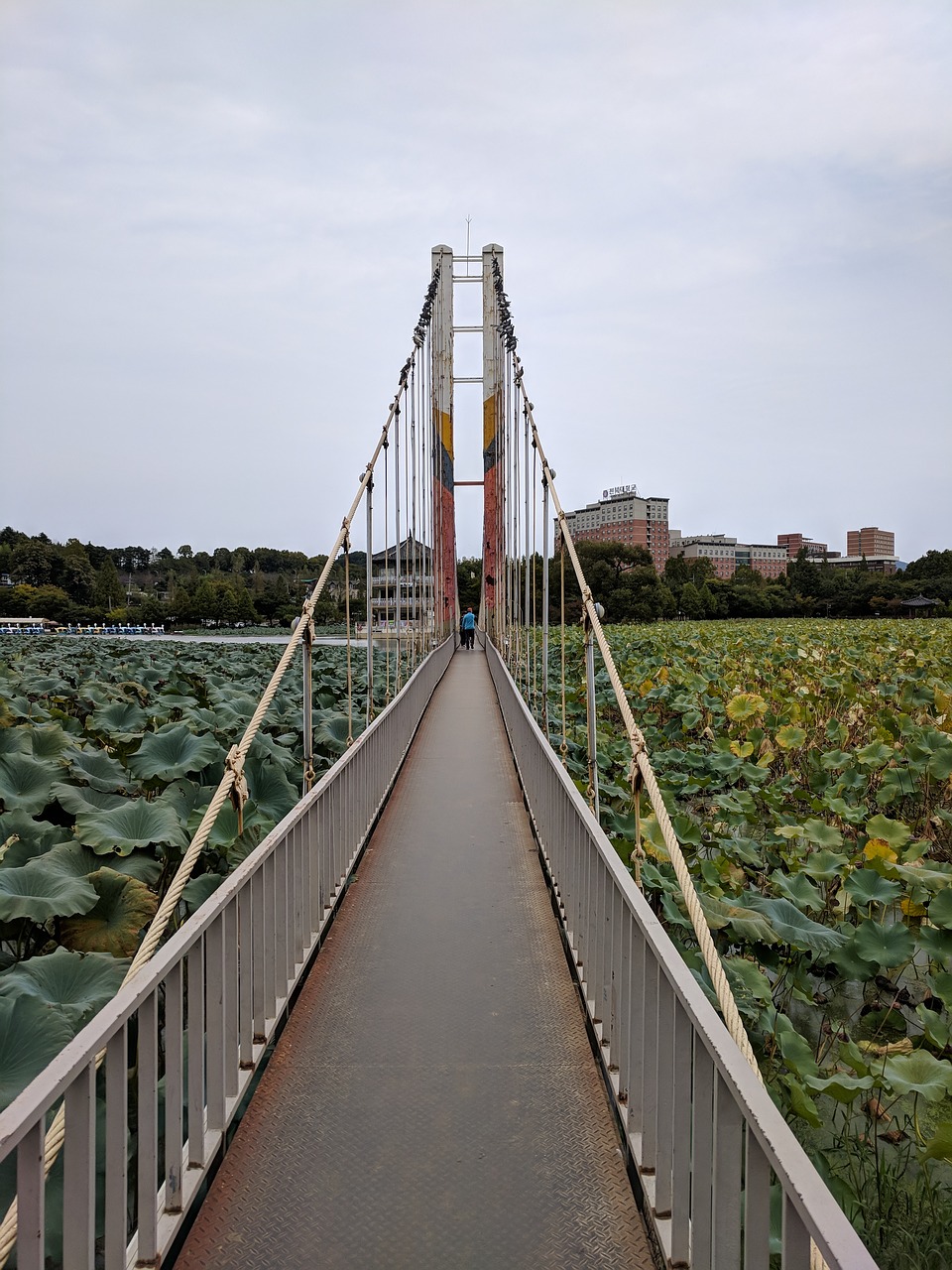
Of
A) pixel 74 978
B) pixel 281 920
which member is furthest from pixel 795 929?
pixel 74 978

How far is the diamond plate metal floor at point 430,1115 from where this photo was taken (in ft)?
5.19

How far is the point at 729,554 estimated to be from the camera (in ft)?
280

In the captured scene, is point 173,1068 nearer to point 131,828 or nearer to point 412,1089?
point 412,1089

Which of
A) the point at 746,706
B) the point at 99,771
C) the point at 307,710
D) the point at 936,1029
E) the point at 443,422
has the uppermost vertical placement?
the point at 443,422

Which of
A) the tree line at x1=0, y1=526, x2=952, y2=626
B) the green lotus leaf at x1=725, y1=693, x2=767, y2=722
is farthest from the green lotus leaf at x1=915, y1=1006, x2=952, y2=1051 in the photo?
the tree line at x1=0, y1=526, x2=952, y2=626

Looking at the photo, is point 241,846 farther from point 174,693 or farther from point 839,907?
point 174,693

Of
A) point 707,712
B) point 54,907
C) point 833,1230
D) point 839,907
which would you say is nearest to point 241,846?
point 54,907

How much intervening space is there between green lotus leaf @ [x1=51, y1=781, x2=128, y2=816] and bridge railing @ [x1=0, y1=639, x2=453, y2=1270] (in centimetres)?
92

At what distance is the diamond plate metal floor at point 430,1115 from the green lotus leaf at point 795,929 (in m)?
0.66

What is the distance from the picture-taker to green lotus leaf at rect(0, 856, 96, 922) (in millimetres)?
2166

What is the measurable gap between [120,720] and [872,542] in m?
115

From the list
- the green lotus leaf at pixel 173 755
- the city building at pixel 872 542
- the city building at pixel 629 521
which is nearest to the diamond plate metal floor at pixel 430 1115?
the green lotus leaf at pixel 173 755

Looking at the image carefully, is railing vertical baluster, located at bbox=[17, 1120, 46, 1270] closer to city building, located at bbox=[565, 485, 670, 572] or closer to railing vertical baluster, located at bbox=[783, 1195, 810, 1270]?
railing vertical baluster, located at bbox=[783, 1195, 810, 1270]

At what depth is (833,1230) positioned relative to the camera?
0.87 m
